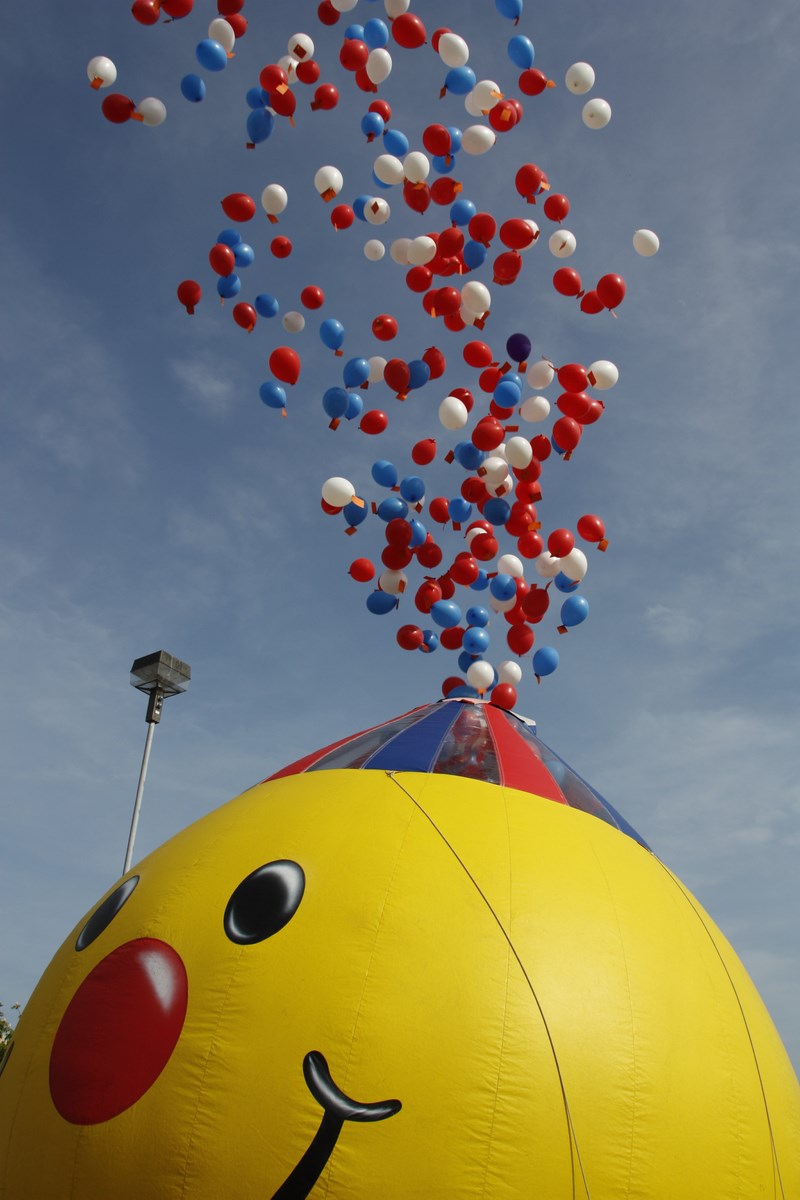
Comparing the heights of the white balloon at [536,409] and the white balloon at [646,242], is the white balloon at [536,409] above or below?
below

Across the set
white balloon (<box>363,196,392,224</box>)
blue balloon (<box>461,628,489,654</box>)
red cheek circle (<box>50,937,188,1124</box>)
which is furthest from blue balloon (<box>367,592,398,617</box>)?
red cheek circle (<box>50,937,188,1124</box>)

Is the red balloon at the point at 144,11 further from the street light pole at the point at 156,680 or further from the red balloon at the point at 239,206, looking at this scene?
the street light pole at the point at 156,680

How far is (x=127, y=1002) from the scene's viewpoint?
4816 millimetres

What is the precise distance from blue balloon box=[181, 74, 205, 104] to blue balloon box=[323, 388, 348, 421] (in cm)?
298

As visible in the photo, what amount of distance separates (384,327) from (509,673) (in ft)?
11.8

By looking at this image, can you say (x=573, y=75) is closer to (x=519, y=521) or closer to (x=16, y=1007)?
(x=519, y=521)

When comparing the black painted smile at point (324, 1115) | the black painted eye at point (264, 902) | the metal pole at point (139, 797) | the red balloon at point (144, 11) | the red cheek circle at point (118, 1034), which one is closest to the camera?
the black painted smile at point (324, 1115)

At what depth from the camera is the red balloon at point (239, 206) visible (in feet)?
30.5

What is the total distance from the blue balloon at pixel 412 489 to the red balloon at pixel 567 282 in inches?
90.4

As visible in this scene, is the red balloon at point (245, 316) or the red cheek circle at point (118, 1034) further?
the red balloon at point (245, 316)

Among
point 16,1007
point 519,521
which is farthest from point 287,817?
point 16,1007

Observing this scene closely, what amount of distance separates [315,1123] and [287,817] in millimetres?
1829

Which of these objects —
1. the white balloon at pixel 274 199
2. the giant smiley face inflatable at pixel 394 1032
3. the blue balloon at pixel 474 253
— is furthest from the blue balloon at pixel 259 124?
the giant smiley face inflatable at pixel 394 1032

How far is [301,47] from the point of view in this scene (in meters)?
8.92
